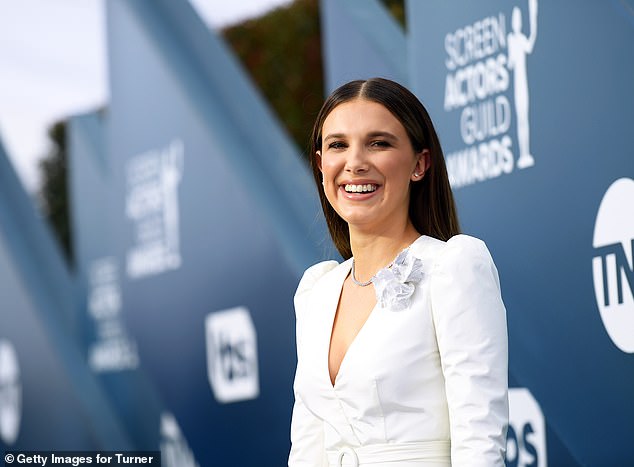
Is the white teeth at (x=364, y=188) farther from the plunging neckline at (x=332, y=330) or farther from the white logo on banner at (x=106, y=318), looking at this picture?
the white logo on banner at (x=106, y=318)

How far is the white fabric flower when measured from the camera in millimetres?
1963

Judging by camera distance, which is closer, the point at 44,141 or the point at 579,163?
the point at 579,163

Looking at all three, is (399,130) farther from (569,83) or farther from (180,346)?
(180,346)

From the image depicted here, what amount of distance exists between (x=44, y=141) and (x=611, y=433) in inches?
386

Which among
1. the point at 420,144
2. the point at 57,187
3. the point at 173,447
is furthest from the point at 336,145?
the point at 57,187

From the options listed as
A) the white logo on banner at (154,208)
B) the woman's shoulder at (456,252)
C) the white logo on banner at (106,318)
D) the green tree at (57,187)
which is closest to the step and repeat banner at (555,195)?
the woman's shoulder at (456,252)

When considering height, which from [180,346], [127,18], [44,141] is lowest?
[180,346]

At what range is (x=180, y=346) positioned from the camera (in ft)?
15.5

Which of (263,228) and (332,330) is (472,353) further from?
(263,228)

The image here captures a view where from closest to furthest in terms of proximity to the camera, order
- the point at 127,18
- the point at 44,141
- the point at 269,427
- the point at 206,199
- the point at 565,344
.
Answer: the point at 565,344 < the point at 269,427 < the point at 206,199 < the point at 127,18 < the point at 44,141

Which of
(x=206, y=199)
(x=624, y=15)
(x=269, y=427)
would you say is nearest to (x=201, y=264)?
(x=206, y=199)

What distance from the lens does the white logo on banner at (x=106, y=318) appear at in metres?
7.42

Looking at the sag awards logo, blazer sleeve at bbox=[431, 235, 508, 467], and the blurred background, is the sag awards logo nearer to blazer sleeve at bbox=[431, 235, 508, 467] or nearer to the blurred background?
the blurred background

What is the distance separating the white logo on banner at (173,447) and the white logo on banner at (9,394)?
810mm
